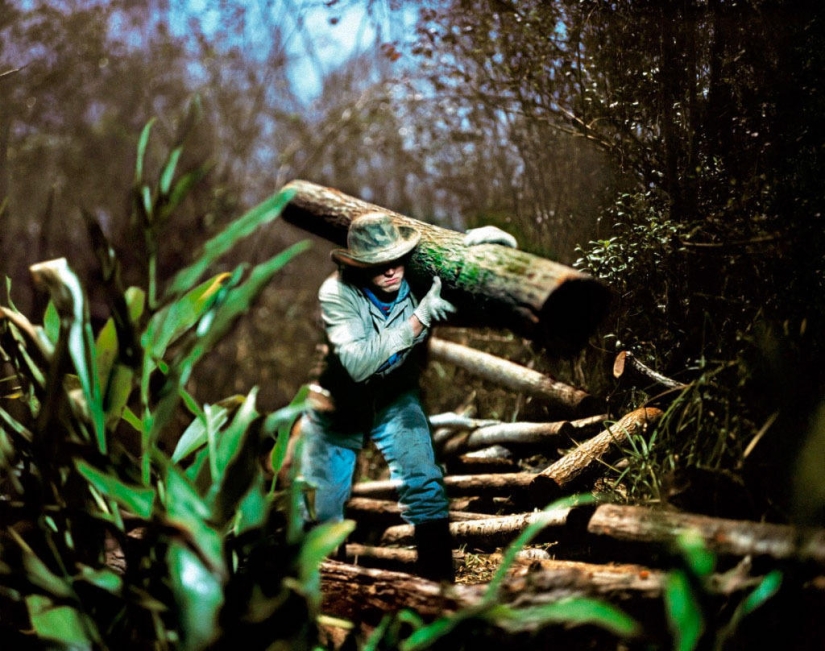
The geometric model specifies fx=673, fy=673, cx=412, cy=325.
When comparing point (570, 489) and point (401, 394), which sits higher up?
point (401, 394)

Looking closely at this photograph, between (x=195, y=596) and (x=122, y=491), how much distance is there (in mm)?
453

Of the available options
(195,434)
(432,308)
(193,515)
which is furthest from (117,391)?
(432,308)

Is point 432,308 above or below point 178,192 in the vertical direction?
below

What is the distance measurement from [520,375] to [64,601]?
87.8 inches

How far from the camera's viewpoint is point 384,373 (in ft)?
8.74

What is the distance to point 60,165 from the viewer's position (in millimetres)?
7570

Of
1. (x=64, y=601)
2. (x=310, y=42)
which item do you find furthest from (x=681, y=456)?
(x=310, y=42)

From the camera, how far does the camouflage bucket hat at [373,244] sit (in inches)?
104

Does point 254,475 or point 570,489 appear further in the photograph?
point 570,489

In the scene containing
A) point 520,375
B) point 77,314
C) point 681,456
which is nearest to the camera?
point 77,314

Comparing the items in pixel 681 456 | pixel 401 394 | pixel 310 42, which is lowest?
pixel 681 456

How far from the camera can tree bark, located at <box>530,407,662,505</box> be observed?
2613mm

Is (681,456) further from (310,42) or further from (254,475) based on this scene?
(310,42)

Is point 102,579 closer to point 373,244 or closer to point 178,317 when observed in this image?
point 178,317
